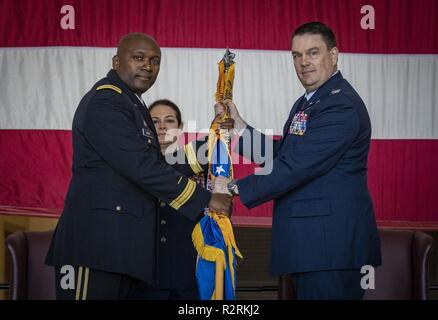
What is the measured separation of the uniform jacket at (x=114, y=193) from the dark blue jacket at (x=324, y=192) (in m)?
0.38

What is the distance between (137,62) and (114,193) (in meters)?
0.64

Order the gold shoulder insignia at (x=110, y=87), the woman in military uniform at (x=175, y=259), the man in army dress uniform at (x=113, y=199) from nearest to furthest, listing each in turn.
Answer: the man in army dress uniform at (x=113, y=199)
the gold shoulder insignia at (x=110, y=87)
the woman in military uniform at (x=175, y=259)

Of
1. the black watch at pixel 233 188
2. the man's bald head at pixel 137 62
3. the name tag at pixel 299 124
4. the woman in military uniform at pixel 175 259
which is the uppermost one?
the man's bald head at pixel 137 62

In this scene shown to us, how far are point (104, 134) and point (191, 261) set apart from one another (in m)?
0.79

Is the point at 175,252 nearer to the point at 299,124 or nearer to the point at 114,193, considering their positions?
the point at 114,193

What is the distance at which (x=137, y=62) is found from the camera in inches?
121

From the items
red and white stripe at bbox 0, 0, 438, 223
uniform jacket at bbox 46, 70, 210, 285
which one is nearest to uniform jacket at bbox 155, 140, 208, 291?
uniform jacket at bbox 46, 70, 210, 285

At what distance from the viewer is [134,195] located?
2846mm

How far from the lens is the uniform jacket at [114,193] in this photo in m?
2.75

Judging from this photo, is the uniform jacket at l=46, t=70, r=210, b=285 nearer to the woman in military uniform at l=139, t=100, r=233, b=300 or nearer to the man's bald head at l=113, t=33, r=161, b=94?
the man's bald head at l=113, t=33, r=161, b=94

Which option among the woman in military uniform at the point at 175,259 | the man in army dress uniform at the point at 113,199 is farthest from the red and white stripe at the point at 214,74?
the man in army dress uniform at the point at 113,199

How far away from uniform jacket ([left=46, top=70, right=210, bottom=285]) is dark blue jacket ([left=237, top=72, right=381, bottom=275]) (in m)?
0.38

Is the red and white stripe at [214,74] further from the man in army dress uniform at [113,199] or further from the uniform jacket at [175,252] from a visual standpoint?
the man in army dress uniform at [113,199]
